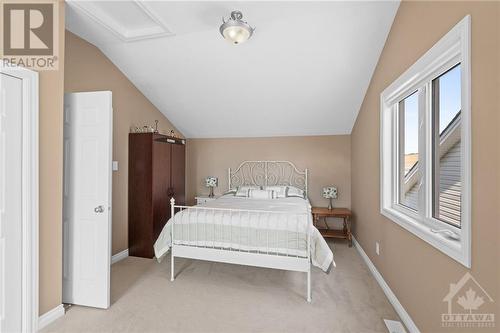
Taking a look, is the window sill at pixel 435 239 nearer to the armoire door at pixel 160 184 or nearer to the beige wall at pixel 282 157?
the beige wall at pixel 282 157

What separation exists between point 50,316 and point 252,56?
3366mm

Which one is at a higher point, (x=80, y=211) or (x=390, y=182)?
(x=390, y=182)

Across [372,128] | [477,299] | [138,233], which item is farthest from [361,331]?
[138,233]

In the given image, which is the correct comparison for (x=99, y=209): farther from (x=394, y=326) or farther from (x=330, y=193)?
(x=330, y=193)

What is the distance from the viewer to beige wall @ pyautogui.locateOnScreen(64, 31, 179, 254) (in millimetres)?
2928

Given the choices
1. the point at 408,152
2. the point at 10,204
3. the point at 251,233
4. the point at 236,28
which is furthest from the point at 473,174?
the point at 10,204

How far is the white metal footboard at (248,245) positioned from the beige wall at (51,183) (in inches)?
43.7

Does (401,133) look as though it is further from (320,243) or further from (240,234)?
(240,234)

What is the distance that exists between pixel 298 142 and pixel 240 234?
2680 mm

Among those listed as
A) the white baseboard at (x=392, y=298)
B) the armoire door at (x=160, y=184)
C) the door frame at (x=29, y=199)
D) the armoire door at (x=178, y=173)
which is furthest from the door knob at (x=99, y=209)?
the white baseboard at (x=392, y=298)

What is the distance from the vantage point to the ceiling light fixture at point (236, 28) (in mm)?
2316

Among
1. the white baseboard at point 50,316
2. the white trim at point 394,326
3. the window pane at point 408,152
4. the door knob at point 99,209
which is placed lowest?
the white trim at point 394,326

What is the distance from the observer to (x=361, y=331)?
6.60ft

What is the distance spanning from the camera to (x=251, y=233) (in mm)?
2707
